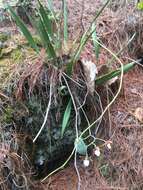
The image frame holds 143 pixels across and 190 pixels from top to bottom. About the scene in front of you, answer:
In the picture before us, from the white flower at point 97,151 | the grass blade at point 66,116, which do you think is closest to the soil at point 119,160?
the white flower at point 97,151

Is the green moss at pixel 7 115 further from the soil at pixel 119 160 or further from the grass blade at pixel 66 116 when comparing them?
the soil at pixel 119 160

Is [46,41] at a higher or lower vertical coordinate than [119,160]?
higher

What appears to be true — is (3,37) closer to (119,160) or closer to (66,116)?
(66,116)

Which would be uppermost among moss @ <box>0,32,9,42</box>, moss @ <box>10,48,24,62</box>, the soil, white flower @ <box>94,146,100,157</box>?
moss @ <box>0,32,9,42</box>

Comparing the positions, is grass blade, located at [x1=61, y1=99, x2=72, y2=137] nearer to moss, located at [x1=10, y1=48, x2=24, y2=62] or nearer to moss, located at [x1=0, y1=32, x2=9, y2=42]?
moss, located at [x1=10, y1=48, x2=24, y2=62]

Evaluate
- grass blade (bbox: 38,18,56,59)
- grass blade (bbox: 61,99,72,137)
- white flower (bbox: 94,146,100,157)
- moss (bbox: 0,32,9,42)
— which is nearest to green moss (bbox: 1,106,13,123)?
grass blade (bbox: 61,99,72,137)

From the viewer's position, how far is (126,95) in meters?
3.23

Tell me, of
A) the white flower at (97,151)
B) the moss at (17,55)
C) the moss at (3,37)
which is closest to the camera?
the white flower at (97,151)

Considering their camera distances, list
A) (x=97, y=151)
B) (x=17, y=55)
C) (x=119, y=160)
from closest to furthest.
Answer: (x=97, y=151) < (x=119, y=160) < (x=17, y=55)

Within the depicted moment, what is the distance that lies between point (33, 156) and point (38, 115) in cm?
29

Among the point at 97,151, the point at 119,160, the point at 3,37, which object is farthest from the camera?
the point at 3,37

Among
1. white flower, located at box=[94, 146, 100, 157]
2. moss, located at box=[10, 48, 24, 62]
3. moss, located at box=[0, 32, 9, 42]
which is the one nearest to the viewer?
white flower, located at box=[94, 146, 100, 157]

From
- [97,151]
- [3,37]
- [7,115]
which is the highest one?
[3,37]

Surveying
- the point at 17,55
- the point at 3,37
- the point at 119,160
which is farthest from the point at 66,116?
the point at 3,37
